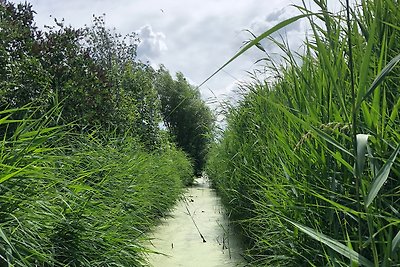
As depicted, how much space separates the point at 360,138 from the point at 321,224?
30.5 inches

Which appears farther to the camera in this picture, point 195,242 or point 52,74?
point 52,74

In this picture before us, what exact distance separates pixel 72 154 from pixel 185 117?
1548 centimetres

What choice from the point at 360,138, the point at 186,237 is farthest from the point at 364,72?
the point at 186,237

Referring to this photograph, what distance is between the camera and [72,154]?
323 centimetres

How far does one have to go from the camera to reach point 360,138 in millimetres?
675

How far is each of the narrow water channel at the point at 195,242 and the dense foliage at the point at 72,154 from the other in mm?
215

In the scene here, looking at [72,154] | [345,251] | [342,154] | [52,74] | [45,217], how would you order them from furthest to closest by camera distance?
1. [52,74]
2. [72,154]
3. [45,217]
4. [342,154]
5. [345,251]

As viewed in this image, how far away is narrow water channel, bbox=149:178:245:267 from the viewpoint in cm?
318

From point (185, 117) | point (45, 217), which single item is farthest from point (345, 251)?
point (185, 117)

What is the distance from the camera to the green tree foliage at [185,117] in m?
17.4

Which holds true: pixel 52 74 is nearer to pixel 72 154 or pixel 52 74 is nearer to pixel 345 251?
pixel 72 154

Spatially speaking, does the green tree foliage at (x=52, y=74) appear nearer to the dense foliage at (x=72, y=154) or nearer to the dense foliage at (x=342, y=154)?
the dense foliage at (x=72, y=154)

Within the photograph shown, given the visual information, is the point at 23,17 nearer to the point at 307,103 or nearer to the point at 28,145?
the point at 28,145

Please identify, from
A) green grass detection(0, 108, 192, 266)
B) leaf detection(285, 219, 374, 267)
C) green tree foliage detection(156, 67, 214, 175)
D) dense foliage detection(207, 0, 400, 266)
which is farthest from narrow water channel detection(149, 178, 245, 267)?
green tree foliage detection(156, 67, 214, 175)
